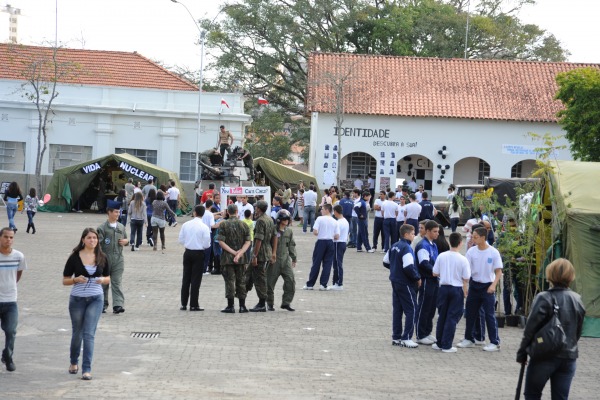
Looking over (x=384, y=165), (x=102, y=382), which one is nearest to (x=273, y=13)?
(x=384, y=165)

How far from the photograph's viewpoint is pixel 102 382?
34.8 feet

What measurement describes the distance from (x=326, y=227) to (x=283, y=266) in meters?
2.99

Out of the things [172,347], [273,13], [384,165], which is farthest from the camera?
[273,13]

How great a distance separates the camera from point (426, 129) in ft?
166

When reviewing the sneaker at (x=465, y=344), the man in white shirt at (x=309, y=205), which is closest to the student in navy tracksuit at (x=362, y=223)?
the man in white shirt at (x=309, y=205)

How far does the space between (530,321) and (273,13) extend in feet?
165

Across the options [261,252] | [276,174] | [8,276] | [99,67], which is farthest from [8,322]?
[99,67]

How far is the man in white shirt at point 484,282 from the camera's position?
44.3ft

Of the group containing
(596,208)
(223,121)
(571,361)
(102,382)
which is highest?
(223,121)

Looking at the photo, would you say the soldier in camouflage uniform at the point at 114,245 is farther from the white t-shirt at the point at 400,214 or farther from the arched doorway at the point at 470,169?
the arched doorway at the point at 470,169

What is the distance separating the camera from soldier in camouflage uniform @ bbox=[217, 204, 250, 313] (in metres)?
15.9

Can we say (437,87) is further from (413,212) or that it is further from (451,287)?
(451,287)

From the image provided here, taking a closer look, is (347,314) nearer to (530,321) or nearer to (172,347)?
(172,347)

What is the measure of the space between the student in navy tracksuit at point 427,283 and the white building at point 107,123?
3236 cm
